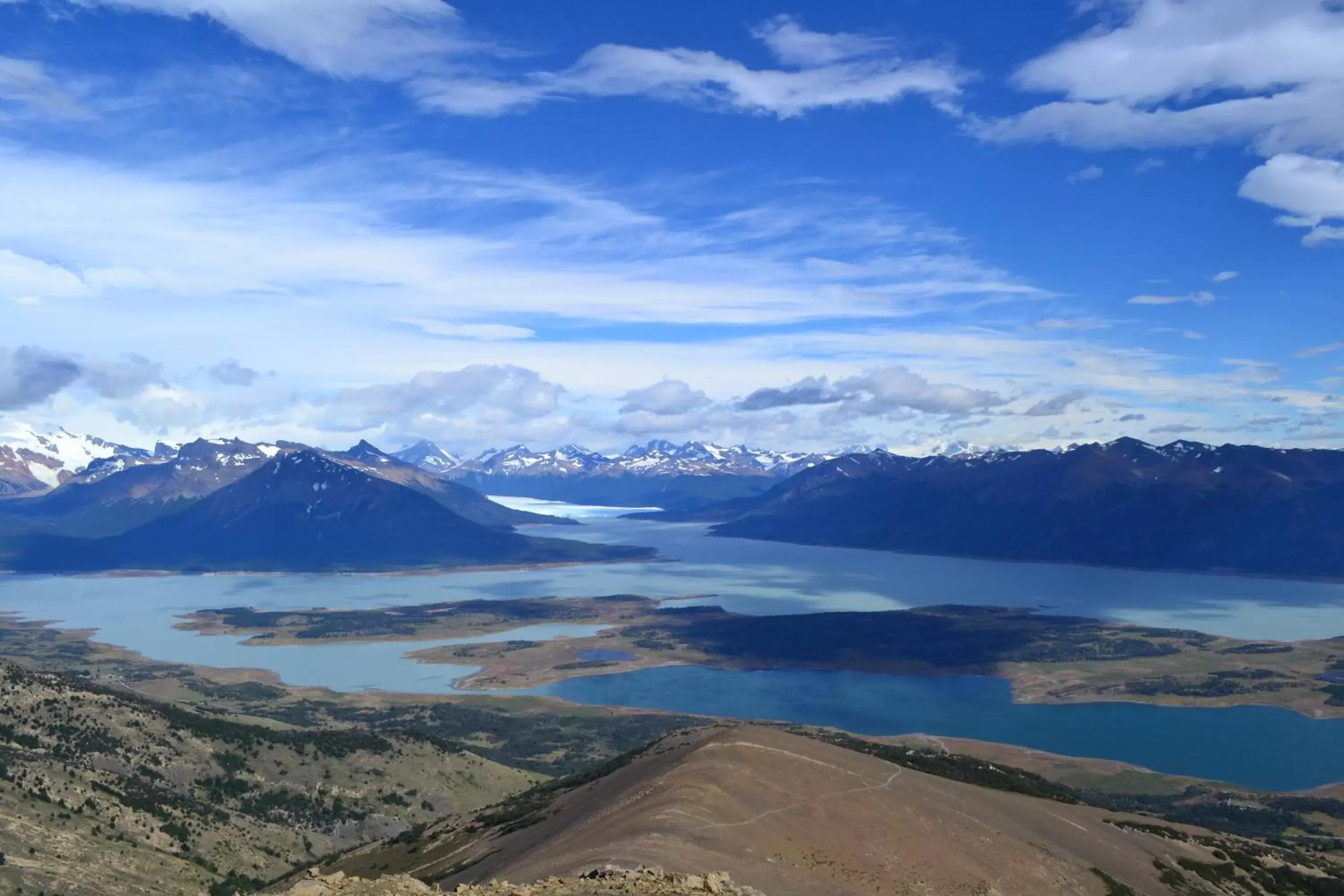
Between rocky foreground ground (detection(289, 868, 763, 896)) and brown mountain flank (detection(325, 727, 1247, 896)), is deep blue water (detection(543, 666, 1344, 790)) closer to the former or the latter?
brown mountain flank (detection(325, 727, 1247, 896))

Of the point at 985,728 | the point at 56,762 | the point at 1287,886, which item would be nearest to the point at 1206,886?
the point at 1287,886

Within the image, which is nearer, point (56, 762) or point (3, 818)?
point (3, 818)

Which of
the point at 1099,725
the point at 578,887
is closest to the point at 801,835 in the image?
the point at 578,887

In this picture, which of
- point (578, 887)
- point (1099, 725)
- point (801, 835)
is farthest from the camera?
point (1099, 725)

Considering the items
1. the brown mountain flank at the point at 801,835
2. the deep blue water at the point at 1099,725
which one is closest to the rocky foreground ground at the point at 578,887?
the brown mountain flank at the point at 801,835

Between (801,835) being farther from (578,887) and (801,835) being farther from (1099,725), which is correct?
(1099,725)

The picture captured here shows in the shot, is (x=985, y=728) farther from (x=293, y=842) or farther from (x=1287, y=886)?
(x=293, y=842)
